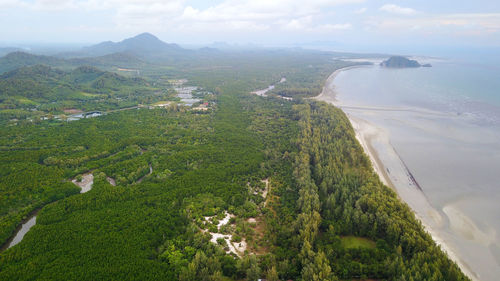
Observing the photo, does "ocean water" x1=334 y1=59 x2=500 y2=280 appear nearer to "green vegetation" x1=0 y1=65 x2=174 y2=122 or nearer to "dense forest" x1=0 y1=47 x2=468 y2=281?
"dense forest" x1=0 y1=47 x2=468 y2=281

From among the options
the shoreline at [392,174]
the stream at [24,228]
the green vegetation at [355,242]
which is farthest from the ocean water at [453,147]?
the stream at [24,228]

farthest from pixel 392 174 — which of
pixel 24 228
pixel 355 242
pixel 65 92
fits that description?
pixel 65 92

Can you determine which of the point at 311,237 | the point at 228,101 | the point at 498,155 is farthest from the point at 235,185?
the point at 228,101

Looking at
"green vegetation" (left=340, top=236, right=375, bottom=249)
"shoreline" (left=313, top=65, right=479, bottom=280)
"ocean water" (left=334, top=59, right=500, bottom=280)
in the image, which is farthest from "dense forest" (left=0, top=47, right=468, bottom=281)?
"ocean water" (left=334, top=59, right=500, bottom=280)

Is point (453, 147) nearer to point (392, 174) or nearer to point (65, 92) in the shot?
point (392, 174)

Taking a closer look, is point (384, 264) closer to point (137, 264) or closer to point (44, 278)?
point (137, 264)

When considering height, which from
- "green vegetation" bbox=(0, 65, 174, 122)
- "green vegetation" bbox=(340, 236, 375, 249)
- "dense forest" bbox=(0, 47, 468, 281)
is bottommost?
"green vegetation" bbox=(340, 236, 375, 249)

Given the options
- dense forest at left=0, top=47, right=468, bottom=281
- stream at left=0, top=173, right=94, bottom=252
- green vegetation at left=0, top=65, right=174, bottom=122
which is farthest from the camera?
green vegetation at left=0, top=65, right=174, bottom=122
